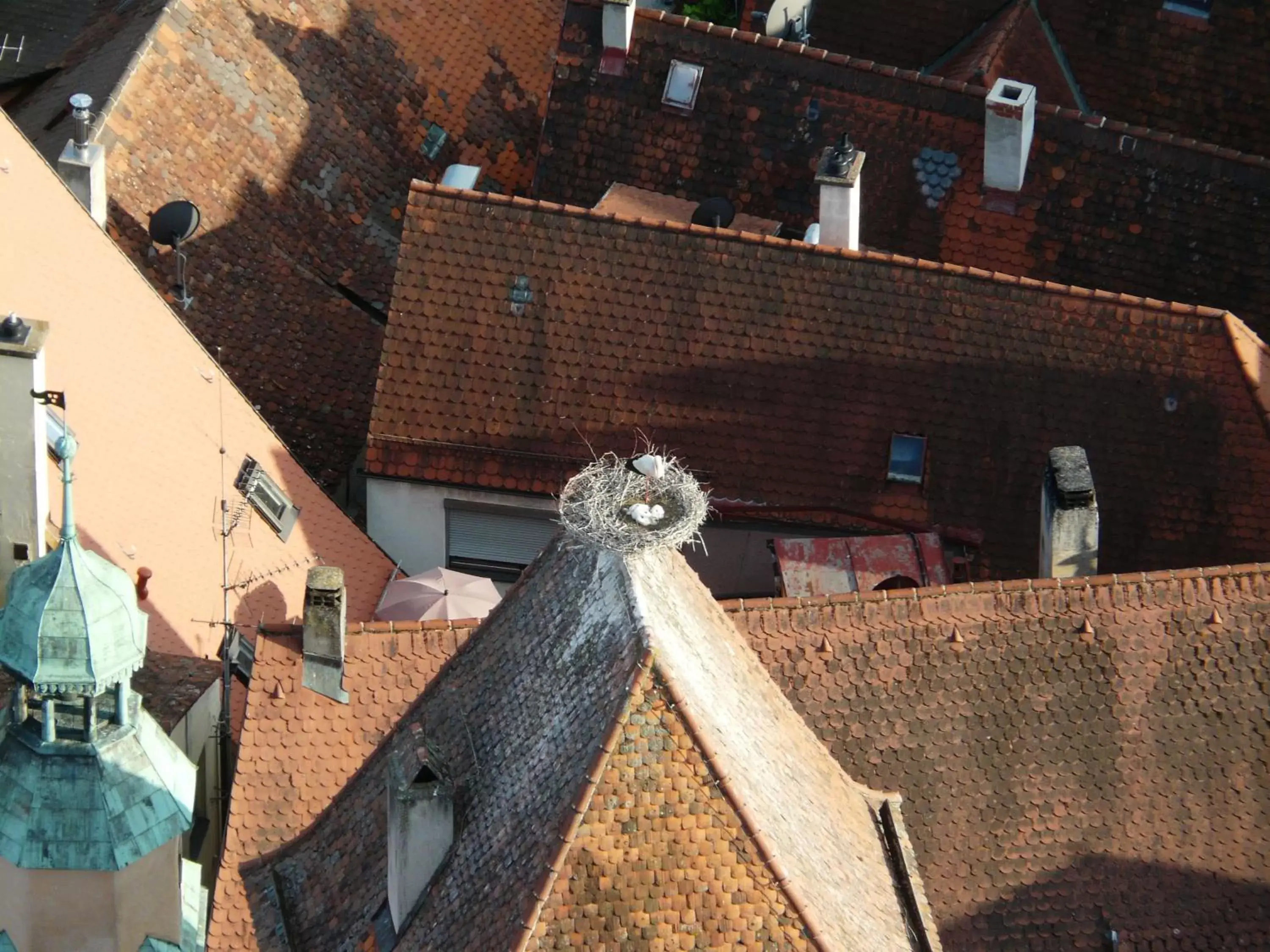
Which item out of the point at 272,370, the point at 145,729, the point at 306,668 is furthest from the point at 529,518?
the point at 145,729

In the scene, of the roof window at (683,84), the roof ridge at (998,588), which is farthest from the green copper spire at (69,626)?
the roof window at (683,84)

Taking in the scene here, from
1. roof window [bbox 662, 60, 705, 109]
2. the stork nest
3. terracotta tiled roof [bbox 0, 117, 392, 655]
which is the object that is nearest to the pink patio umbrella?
terracotta tiled roof [bbox 0, 117, 392, 655]

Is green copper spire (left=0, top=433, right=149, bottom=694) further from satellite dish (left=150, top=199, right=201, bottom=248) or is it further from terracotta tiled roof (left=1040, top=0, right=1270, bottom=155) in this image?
terracotta tiled roof (left=1040, top=0, right=1270, bottom=155)

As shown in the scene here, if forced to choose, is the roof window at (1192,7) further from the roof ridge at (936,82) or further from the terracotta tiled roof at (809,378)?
the terracotta tiled roof at (809,378)

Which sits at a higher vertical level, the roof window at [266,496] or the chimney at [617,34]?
the chimney at [617,34]

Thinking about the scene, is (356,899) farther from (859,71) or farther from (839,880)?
(859,71)

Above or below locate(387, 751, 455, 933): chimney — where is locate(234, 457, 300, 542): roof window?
below
